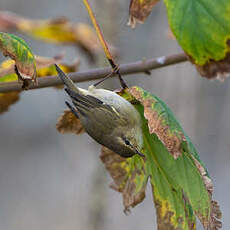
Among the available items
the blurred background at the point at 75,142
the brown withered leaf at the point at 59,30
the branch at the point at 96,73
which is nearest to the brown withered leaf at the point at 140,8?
the branch at the point at 96,73

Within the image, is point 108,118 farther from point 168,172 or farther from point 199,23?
point 199,23

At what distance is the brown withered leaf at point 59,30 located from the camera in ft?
6.40

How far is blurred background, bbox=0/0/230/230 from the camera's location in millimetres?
4883

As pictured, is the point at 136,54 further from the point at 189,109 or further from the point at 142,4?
A: the point at 142,4

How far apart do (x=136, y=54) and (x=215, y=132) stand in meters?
1.67

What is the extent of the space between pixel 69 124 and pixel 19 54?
0.34 m

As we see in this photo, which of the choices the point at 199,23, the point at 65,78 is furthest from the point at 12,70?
the point at 199,23

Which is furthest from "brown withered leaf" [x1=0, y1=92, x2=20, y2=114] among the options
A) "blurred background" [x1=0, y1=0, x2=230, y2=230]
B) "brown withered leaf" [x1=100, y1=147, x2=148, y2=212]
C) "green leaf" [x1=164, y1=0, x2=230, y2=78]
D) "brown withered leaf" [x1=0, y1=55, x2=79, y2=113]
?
"blurred background" [x1=0, y1=0, x2=230, y2=230]

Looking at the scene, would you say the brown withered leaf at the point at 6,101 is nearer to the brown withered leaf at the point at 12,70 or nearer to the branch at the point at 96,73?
the brown withered leaf at the point at 12,70

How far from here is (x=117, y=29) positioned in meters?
2.62

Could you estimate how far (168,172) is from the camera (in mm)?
1155

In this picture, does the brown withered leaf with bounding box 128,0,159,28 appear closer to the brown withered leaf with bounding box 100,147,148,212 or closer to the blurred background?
the brown withered leaf with bounding box 100,147,148,212

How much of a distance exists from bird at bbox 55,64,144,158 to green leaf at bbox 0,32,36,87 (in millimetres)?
155

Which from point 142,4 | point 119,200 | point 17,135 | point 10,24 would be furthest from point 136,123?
point 17,135
